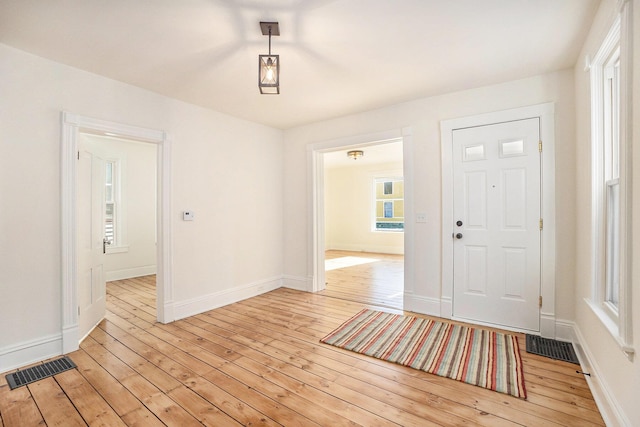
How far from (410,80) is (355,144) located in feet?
4.09

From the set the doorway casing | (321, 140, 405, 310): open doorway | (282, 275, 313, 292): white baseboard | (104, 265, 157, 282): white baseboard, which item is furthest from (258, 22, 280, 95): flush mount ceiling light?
(104, 265, 157, 282): white baseboard

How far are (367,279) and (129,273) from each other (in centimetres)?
469

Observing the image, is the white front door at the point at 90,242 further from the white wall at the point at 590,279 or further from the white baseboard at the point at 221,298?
the white wall at the point at 590,279

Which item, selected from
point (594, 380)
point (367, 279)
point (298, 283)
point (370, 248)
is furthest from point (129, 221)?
point (594, 380)

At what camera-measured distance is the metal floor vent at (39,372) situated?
86.0 inches

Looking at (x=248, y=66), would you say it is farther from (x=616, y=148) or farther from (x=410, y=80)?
(x=616, y=148)

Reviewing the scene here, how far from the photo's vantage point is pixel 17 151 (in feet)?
7.86

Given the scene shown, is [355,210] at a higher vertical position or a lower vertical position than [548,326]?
higher

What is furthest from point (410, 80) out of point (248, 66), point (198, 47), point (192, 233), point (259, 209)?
point (192, 233)

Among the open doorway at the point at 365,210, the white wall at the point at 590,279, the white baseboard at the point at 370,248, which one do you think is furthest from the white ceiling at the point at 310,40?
the white baseboard at the point at 370,248

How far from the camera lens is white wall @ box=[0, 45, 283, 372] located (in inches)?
93.7

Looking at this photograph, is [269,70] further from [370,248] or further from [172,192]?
[370,248]

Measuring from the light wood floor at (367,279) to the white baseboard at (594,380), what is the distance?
167 centimetres

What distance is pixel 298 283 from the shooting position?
4758 millimetres
